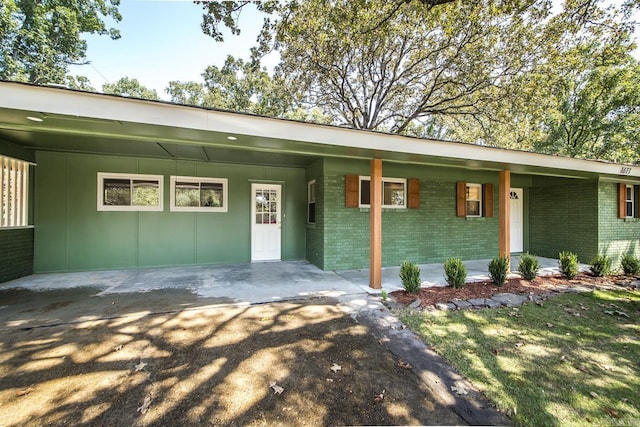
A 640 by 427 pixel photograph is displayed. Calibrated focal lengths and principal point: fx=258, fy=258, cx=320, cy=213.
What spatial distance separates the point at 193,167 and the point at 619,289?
30.2ft

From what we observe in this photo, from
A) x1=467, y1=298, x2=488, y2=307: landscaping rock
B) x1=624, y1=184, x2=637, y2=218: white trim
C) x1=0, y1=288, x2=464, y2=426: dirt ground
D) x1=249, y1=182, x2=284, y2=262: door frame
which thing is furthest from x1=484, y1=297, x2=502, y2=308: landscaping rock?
x1=624, y1=184, x2=637, y2=218: white trim

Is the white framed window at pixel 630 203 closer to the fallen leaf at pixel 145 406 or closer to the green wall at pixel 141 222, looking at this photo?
the green wall at pixel 141 222

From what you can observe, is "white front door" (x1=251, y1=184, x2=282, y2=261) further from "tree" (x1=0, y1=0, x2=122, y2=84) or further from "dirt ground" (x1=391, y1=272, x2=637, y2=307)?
"tree" (x1=0, y1=0, x2=122, y2=84)

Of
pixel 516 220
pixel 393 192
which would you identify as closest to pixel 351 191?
pixel 393 192

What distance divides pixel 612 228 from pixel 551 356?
6.84 meters

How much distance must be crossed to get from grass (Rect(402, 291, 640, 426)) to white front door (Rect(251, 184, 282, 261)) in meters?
4.33

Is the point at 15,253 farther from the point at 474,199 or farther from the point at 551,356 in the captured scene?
the point at 474,199

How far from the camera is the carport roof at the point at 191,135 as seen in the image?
2795 mm

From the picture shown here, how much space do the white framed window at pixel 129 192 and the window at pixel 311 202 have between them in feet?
11.7

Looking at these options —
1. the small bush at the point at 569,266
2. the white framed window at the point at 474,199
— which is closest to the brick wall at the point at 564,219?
the small bush at the point at 569,266

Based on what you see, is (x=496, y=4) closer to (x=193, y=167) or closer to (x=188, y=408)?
(x=193, y=167)

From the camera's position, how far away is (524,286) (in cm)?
480

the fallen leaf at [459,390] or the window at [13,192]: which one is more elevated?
the window at [13,192]

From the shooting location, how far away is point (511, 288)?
466 cm
